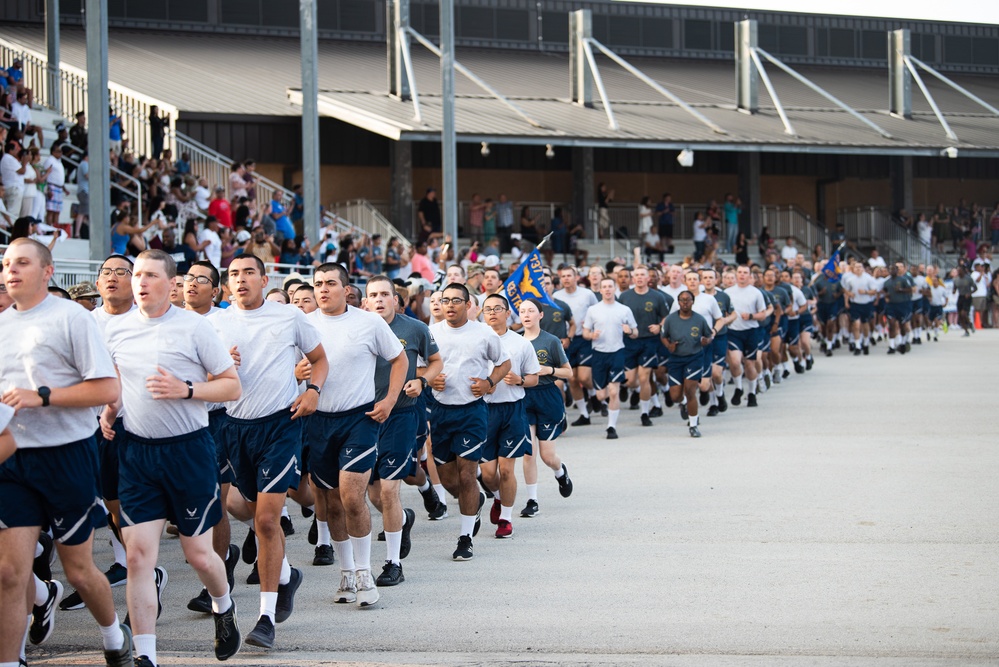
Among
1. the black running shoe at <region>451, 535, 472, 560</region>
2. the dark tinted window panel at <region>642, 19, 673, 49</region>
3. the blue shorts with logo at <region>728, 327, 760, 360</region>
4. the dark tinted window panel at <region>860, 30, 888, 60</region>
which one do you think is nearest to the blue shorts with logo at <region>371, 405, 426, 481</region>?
the black running shoe at <region>451, 535, 472, 560</region>

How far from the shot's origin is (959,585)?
8.61m

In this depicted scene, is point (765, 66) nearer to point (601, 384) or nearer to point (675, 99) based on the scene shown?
point (675, 99)

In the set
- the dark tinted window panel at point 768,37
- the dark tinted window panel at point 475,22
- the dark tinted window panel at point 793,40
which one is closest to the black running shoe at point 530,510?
the dark tinted window panel at point 475,22

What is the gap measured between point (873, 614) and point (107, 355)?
457 centimetres

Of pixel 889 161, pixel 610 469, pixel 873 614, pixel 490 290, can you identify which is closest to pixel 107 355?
pixel 873 614

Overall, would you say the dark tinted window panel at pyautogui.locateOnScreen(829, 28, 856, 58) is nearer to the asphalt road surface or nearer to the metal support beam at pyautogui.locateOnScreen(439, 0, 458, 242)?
the metal support beam at pyautogui.locateOnScreen(439, 0, 458, 242)

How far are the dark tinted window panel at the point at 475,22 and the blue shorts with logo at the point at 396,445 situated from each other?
3825cm

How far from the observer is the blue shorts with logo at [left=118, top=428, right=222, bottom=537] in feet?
23.0

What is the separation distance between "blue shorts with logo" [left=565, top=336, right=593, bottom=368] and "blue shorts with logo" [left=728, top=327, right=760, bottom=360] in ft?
10.8

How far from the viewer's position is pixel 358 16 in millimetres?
44500

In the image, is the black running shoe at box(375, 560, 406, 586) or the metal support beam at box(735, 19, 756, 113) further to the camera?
the metal support beam at box(735, 19, 756, 113)

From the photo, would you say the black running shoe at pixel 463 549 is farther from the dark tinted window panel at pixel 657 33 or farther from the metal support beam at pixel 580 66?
the dark tinted window panel at pixel 657 33

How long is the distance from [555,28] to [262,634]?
43.0m

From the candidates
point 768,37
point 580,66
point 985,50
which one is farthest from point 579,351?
point 985,50
